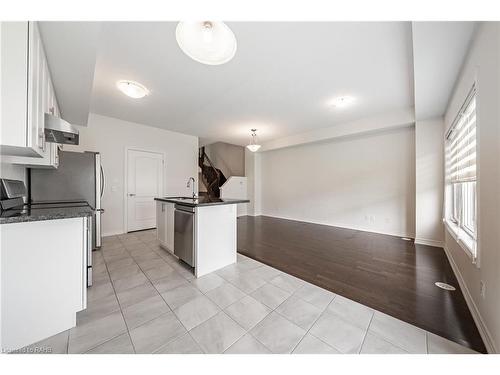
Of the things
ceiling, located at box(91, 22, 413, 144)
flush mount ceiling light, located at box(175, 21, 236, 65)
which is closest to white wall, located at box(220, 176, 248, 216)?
ceiling, located at box(91, 22, 413, 144)

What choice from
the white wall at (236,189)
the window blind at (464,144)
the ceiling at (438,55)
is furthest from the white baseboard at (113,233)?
the window blind at (464,144)

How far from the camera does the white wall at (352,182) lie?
387 centimetres

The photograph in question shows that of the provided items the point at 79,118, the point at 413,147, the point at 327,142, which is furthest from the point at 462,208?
the point at 79,118

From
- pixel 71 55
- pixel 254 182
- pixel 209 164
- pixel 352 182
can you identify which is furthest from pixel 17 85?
pixel 209 164

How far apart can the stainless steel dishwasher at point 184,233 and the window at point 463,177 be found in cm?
281

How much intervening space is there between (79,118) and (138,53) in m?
2.25

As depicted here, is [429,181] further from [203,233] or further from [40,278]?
[40,278]

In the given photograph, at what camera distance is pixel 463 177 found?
6.93 ft

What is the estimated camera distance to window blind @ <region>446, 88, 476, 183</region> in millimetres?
1749

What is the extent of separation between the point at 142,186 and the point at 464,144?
5.78 meters

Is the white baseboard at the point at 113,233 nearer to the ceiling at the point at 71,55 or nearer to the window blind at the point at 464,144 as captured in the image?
the ceiling at the point at 71,55

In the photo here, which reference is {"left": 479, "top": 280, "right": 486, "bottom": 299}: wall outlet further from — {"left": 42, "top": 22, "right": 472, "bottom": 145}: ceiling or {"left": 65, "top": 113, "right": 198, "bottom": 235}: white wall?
{"left": 65, "top": 113, "right": 198, "bottom": 235}: white wall

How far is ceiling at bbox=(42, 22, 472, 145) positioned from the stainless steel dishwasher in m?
1.83

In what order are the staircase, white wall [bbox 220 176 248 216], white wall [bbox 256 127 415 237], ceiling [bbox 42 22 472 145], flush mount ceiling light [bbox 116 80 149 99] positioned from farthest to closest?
the staircase, white wall [bbox 220 176 248 216], white wall [bbox 256 127 415 237], flush mount ceiling light [bbox 116 80 149 99], ceiling [bbox 42 22 472 145]
